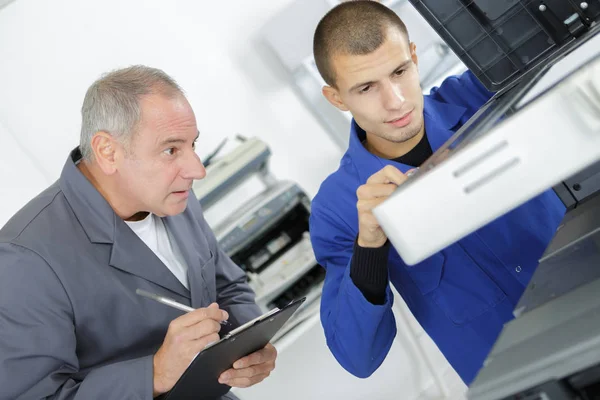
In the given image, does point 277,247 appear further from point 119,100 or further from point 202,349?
point 202,349

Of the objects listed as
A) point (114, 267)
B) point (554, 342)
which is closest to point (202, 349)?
point (114, 267)

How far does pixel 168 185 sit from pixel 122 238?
16 cm

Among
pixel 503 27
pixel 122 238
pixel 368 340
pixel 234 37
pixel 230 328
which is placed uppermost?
pixel 234 37

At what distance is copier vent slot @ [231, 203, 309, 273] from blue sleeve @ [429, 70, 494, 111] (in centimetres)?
134

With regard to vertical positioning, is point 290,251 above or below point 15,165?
below

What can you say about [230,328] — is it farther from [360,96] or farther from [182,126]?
[360,96]

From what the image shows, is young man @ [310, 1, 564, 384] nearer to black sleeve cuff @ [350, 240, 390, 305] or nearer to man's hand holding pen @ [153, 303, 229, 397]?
black sleeve cuff @ [350, 240, 390, 305]

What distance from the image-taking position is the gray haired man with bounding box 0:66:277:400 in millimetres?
1242

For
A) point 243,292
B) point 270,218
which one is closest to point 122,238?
point 243,292

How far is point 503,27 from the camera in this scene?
1.20 metres

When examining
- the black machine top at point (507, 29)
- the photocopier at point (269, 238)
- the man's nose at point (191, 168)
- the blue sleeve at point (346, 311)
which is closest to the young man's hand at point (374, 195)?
the blue sleeve at point (346, 311)

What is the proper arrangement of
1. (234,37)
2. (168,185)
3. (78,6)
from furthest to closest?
(234,37)
(78,6)
(168,185)

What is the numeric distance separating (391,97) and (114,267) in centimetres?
67

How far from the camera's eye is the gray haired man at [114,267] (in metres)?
1.24
